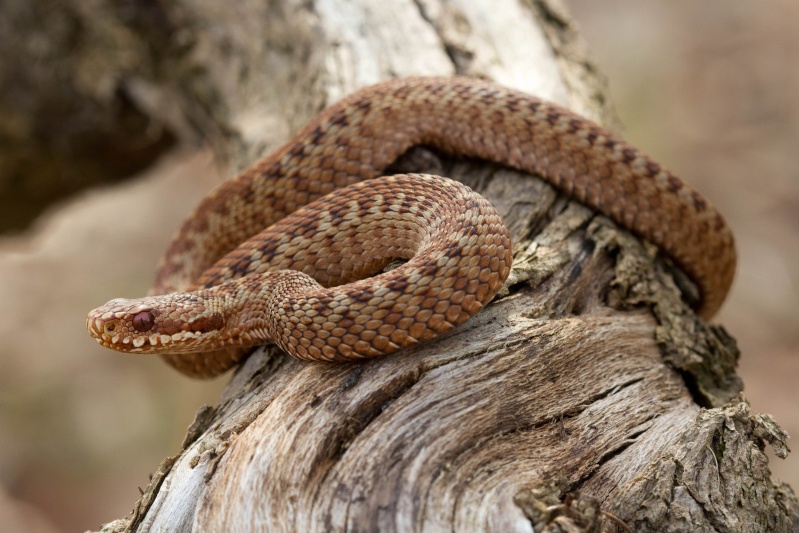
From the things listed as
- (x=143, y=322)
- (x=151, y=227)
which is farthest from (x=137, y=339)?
(x=151, y=227)

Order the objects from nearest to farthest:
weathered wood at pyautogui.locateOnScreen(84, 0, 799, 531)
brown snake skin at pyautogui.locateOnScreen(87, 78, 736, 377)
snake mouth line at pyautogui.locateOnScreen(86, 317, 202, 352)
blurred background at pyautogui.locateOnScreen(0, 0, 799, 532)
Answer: weathered wood at pyautogui.locateOnScreen(84, 0, 799, 531)
brown snake skin at pyautogui.locateOnScreen(87, 78, 736, 377)
snake mouth line at pyautogui.locateOnScreen(86, 317, 202, 352)
blurred background at pyautogui.locateOnScreen(0, 0, 799, 532)

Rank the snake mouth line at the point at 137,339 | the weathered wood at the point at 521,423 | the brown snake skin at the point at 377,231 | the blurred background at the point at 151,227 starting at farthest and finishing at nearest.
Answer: the blurred background at the point at 151,227 < the snake mouth line at the point at 137,339 < the brown snake skin at the point at 377,231 < the weathered wood at the point at 521,423

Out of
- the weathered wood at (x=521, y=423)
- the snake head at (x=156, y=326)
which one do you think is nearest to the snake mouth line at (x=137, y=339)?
the snake head at (x=156, y=326)

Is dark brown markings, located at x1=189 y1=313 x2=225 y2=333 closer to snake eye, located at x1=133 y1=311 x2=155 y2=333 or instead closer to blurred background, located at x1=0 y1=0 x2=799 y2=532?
snake eye, located at x1=133 y1=311 x2=155 y2=333

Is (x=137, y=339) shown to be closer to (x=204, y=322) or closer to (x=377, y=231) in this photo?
(x=204, y=322)

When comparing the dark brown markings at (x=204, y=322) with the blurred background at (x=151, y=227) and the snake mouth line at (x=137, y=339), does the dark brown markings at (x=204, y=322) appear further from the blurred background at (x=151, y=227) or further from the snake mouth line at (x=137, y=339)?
the blurred background at (x=151, y=227)

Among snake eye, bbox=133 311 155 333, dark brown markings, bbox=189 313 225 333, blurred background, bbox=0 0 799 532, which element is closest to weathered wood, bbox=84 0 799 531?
dark brown markings, bbox=189 313 225 333

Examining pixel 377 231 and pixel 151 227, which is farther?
pixel 151 227
